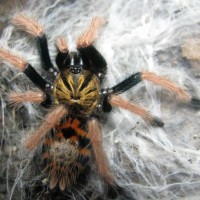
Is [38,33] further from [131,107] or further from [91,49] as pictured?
[131,107]

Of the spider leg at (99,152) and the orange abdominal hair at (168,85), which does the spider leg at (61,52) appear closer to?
the spider leg at (99,152)

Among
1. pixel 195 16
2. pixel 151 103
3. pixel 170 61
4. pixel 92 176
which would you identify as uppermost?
pixel 195 16

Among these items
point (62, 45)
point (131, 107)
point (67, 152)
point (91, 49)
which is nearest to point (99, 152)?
point (67, 152)

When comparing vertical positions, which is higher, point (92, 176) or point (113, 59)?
point (113, 59)

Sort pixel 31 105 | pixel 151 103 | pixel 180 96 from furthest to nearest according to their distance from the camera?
pixel 31 105, pixel 151 103, pixel 180 96

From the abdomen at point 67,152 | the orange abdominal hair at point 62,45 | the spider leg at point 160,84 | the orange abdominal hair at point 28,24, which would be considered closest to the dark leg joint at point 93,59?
the orange abdominal hair at point 62,45

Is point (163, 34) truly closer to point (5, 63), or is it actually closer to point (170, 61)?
point (170, 61)

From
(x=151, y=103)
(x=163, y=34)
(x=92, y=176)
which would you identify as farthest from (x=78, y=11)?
(x=92, y=176)

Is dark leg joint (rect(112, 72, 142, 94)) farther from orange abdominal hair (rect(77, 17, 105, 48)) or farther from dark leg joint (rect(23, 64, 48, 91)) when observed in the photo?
dark leg joint (rect(23, 64, 48, 91))
